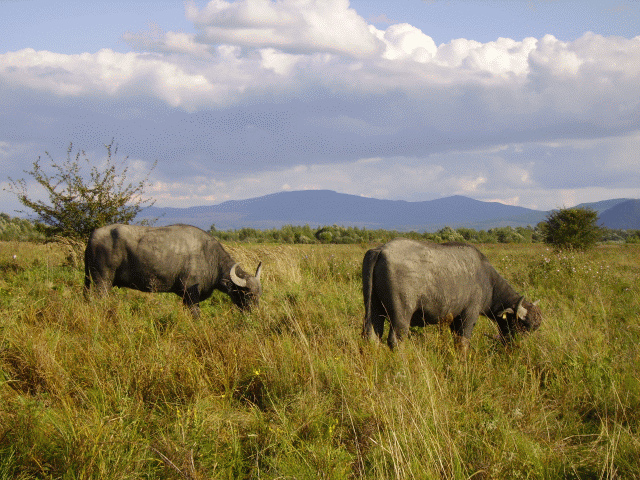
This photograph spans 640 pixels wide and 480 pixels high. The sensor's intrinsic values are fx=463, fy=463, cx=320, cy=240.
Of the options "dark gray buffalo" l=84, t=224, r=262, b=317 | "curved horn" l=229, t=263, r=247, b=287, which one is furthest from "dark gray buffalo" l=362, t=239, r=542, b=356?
"curved horn" l=229, t=263, r=247, b=287

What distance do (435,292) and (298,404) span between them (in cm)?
296

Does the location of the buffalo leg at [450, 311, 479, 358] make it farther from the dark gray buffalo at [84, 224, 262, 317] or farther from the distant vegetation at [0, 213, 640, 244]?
the distant vegetation at [0, 213, 640, 244]

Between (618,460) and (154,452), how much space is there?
11.2ft

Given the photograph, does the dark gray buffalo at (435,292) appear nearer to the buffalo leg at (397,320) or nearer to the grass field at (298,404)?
the buffalo leg at (397,320)

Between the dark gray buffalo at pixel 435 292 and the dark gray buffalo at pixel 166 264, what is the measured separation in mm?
3156

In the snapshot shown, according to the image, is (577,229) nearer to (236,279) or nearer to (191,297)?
(236,279)

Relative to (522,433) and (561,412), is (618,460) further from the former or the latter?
(561,412)

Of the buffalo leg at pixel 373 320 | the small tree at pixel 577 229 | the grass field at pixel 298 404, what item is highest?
the small tree at pixel 577 229

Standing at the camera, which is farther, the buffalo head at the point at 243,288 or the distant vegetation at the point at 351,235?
the distant vegetation at the point at 351,235

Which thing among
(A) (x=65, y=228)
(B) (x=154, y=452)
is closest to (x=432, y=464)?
(B) (x=154, y=452)

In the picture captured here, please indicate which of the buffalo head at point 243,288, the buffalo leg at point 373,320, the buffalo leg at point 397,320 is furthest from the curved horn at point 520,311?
the buffalo head at point 243,288

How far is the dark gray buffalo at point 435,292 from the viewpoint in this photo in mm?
5988

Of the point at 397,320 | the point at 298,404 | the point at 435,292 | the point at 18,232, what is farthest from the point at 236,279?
the point at 18,232

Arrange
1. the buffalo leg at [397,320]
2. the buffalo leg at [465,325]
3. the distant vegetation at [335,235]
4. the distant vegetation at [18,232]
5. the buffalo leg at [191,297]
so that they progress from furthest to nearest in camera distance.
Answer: the distant vegetation at [335,235] → the distant vegetation at [18,232] → the buffalo leg at [191,297] → the buffalo leg at [465,325] → the buffalo leg at [397,320]
